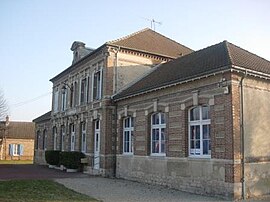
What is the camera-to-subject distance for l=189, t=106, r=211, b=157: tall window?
13.8 m

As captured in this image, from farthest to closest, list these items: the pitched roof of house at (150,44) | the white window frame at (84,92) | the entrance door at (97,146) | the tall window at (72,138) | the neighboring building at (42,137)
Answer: the neighboring building at (42,137), the tall window at (72,138), the white window frame at (84,92), the pitched roof of house at (150,44), the entrance door at (97,146)

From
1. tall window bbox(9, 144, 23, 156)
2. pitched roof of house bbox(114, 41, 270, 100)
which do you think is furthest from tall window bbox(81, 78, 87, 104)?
tall window bbox(9, 144, 23, 156)

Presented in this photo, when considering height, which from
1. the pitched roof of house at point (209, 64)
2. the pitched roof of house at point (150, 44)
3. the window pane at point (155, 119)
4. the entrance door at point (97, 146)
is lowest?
the entrance door at point (97, 146)

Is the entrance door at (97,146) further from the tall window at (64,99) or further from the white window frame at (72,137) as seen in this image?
the tall window at (64,99)

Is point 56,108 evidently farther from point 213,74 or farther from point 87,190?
point 213,74

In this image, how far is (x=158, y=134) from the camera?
17.0m

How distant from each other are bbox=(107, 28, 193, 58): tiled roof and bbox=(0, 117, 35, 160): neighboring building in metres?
33.4

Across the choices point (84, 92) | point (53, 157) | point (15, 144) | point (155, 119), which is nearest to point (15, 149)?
point (15, 144)

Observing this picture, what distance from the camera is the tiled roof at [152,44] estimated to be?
22.5 m

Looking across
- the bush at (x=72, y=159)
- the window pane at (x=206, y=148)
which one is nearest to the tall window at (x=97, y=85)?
the bush at (x=72, y=159)

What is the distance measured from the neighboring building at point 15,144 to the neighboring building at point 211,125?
3885 centimetres

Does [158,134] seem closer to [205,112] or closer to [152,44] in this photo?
[205,112]

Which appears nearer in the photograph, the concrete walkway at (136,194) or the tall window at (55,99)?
the concrete walkway at (136,194)

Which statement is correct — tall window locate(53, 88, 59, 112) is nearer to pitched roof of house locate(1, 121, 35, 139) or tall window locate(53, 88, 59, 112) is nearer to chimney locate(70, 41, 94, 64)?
chimney locate(70, 41, 94, 64)
